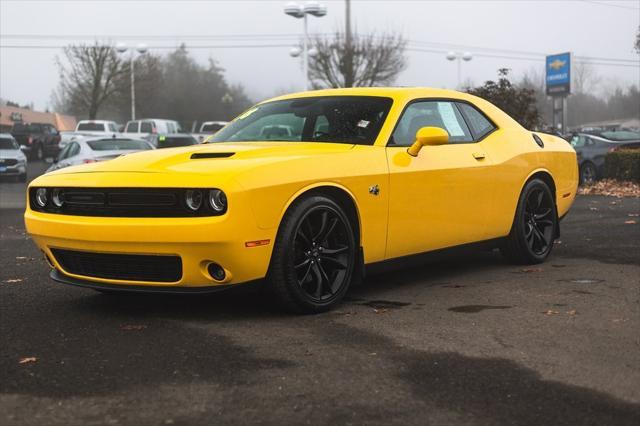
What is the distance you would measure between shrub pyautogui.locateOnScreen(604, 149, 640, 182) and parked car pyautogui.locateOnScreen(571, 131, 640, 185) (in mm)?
627

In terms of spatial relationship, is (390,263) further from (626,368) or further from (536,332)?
(626,368)

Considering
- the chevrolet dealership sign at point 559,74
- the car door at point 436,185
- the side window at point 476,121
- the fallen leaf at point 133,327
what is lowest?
the fallen leaf at point 133,327

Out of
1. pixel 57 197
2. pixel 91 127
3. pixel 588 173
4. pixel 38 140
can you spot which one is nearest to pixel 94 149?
pixel 57 197

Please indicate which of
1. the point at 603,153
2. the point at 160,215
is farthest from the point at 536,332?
the point at 603,153

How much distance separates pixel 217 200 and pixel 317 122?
1.59 meters

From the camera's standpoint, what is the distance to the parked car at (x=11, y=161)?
2350 centimetres

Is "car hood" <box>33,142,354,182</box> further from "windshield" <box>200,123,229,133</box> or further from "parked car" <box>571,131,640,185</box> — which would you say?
"windshield" <box>200,123,229,133</box>

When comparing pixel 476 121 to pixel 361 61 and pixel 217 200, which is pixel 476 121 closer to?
pixel 217 200

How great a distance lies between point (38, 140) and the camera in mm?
38938

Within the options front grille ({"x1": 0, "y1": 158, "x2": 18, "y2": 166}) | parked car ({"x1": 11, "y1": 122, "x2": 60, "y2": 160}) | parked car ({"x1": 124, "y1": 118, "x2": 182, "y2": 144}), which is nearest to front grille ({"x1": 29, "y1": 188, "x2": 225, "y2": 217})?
front grille ({"x1": 0, "y1": 158, "x2": 18, "y2": 166})

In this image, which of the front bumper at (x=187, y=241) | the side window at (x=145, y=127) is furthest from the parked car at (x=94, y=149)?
the side window at (x=145, y=127)

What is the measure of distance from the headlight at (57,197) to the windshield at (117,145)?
10836 mm

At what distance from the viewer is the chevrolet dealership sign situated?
33469 millimetres

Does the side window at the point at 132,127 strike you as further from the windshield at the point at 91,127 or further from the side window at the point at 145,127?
the windshield at the point at 91,127
